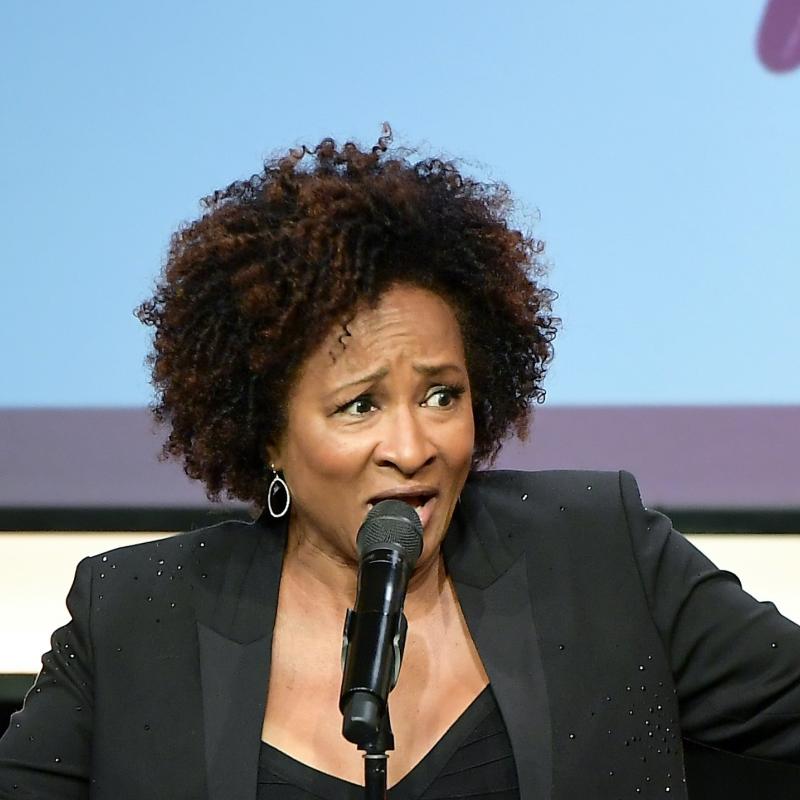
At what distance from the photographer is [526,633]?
6.27 feet

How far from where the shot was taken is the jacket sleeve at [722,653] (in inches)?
72.6

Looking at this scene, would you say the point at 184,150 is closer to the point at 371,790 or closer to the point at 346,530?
the point at 346,530

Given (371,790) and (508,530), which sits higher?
(508,530)

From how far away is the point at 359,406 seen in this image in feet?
5.90

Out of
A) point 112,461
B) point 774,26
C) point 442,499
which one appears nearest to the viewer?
point 442,499

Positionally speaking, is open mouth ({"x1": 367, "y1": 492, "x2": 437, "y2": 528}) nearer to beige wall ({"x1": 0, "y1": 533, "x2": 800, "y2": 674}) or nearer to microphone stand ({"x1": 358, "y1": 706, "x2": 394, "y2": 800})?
microphone stand ({"x1": 358, "y1": 706, "x2": 394, "y2": 800})

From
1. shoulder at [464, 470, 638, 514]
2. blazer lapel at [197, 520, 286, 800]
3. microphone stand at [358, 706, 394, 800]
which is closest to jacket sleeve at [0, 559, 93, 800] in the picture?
blazer lapel at [197, 520, 286, 800]

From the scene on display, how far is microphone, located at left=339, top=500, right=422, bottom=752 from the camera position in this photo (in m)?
1.27

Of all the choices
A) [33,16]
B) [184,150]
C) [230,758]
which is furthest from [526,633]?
[33,16]

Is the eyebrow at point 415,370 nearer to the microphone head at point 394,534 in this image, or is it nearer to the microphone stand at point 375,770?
the microphone head at point 394,534

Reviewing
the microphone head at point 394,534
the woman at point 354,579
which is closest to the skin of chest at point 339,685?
the woman at point 354,579

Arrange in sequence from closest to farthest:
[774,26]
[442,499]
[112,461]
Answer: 1. [442,499]
2. [774,26]
3. [112,461]

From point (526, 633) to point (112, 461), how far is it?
1482 mm

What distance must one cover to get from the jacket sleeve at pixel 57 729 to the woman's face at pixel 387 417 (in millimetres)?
354
